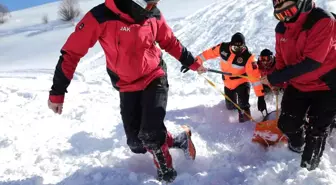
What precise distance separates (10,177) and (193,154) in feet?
6.26

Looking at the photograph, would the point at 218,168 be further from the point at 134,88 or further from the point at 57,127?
the point at 57,127

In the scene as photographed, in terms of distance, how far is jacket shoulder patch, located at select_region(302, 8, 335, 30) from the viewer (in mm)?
3699

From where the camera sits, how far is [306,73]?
3881 millimetres

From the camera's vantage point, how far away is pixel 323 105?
13.2 feet

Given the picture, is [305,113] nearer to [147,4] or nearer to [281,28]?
[281,28]

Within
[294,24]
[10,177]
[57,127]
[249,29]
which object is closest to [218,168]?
[294,24]

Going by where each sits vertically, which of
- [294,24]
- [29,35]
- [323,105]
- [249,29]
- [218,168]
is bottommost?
[29,35]

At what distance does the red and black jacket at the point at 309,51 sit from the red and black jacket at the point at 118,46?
1.22 m

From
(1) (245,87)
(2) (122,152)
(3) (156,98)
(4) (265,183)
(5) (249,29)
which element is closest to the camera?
(4) (265,183)

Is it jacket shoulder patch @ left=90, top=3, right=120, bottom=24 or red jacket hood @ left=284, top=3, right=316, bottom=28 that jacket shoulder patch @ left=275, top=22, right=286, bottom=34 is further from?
jacket shoulder patch @ left=90, top=3, right=120, bottom=24

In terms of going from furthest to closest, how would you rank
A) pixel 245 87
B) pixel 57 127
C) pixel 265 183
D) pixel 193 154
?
pixel 245 87, pixel 57 127, pixel 193 154, pixel 265 183

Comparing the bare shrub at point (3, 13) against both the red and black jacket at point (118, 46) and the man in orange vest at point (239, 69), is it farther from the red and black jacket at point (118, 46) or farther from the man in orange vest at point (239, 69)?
the red and black jacket at point (118, 46)

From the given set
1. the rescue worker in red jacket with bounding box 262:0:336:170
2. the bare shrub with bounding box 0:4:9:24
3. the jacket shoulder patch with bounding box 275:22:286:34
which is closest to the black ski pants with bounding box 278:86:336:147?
the rescue worker in red jacket with bounding box 262:0:336:170

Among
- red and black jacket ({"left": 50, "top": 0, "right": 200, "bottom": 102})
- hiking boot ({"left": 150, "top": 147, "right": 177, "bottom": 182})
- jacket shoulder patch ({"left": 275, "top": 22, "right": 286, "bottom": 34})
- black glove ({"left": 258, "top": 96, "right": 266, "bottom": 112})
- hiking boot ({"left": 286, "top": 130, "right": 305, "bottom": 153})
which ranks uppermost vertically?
jacket shoulder patch ({"left": 275, "top": 22, "right": 286, "bottom": 34})
